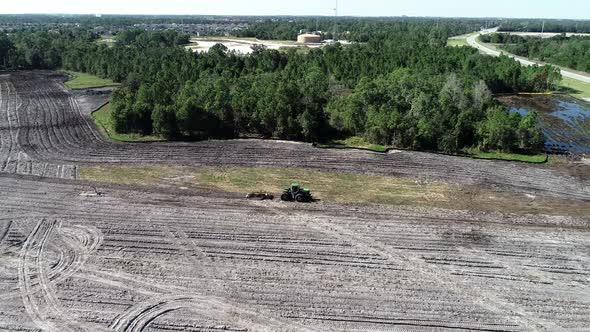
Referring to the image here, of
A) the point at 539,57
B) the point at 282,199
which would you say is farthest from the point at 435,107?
the point at 539,57

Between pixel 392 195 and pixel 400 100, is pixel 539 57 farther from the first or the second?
pixel 392 195

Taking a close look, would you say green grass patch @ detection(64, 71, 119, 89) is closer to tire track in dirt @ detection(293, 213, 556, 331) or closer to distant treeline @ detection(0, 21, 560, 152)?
distant treeline @ detection(0, 21, 560, 152)

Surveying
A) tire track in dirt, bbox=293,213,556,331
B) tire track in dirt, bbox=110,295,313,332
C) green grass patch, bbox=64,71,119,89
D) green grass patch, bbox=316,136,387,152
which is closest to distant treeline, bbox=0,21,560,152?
green grass patch, bbox=316,136,387,152

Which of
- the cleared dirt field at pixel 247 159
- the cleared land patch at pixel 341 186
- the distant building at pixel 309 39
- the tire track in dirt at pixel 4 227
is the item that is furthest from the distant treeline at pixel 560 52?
the tire track in dirt at pixel 4 227

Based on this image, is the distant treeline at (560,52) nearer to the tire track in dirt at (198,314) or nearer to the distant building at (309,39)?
the distant building at (309,39)

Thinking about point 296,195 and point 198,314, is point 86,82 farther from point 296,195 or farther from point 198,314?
point 198,314

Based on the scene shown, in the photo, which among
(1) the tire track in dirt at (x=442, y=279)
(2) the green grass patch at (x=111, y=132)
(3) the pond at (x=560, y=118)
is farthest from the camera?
(3) the pond at (x=560, y=118)

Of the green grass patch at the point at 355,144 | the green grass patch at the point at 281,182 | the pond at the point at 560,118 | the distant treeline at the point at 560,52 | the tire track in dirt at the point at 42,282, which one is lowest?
the tire track in dirt at the point at 42,282
